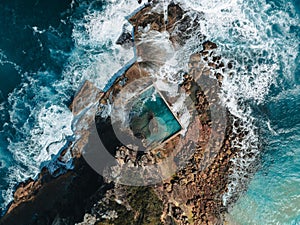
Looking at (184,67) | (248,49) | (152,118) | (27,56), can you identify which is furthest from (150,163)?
(27,56)

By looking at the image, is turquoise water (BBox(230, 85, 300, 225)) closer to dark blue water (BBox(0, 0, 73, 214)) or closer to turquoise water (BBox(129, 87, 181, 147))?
turquoise water (BBox(129, 87, 181, 147))

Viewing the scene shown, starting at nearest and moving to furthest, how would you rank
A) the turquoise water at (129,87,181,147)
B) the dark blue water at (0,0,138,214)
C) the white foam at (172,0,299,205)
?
the turquoise water at (129,87,181,147) → the white foam at (172,0,299,205) → the dark blue water at (0,0,138,214)

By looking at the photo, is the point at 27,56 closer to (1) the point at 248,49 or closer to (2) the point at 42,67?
(2) the point at 42,67

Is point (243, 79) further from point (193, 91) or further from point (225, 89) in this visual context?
point (193, 91)

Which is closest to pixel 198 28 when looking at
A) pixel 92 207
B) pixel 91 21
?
pixel 91 21

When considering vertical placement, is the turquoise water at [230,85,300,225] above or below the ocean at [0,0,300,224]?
below

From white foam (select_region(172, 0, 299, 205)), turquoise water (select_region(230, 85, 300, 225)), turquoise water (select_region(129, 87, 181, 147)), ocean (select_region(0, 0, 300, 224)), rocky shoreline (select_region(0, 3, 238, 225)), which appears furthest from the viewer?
white foam (select_region(172, 0, 299, 205))

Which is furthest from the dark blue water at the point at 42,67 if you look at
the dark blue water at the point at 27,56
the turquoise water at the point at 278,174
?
the turquoise water at the point at 278,174

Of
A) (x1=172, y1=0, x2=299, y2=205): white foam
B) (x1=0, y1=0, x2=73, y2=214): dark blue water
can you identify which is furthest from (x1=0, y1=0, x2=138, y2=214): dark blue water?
(x1=172, y1=0, x2=299, y2=205): white foam

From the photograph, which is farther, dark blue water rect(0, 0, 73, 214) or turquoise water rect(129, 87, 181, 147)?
dark blue water rect(0, 0, 73, 214)
